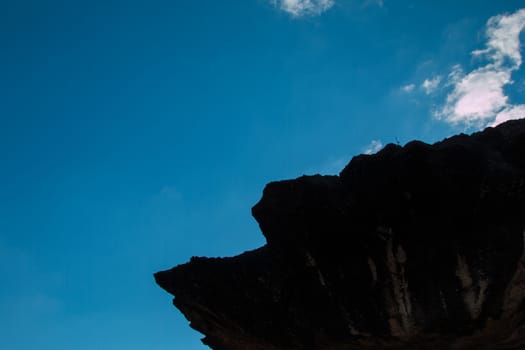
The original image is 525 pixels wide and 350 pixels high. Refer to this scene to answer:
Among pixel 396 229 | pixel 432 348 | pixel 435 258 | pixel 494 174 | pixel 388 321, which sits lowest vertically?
pixel 432 348

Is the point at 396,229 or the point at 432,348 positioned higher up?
the point at 396,229

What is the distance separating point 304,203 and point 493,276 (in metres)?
4.69

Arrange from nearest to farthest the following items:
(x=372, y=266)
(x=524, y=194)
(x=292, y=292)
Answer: (x=524, y=194)
(x=372, y=266)
(x=292, y=292)

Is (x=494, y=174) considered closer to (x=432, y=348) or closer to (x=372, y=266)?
(x=372, y=266)

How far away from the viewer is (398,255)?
32.0 feet

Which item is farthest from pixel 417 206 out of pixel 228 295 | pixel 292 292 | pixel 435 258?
pixel 228 295

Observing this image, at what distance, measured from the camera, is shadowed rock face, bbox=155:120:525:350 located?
936 centimetres

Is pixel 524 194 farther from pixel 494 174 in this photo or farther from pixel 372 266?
pixel 372 266

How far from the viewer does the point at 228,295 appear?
11.4 meters

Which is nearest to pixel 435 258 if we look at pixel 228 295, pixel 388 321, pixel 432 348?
pixel 388 321

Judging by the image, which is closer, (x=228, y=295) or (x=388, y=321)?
(x=388, y=321)

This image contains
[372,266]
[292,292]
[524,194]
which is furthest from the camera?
[292,292]

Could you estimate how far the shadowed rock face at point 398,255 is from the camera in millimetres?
9359

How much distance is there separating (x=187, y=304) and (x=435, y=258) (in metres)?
7.05
